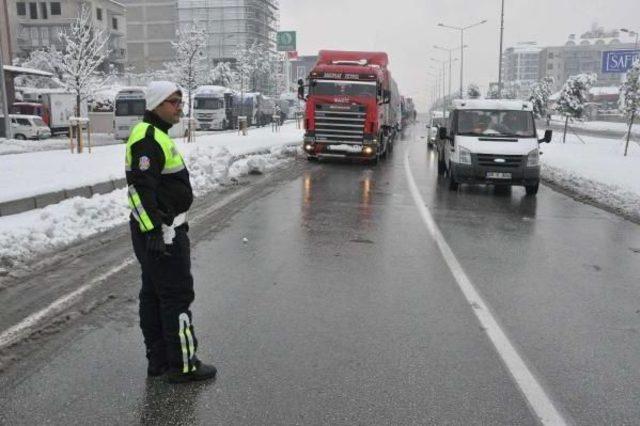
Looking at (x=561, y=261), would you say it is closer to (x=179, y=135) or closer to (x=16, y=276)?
(x=16, y=276)

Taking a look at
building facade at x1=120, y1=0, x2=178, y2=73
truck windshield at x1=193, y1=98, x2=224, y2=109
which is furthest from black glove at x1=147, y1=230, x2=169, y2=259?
building facade at x1=120, y1=0, x2=178, y2=73

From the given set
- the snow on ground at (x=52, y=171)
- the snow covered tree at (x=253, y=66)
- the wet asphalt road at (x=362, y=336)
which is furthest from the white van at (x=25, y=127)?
the snow covered tree at (x=253, y=66)

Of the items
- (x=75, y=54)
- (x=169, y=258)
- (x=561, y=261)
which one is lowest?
(x=561, y=261)

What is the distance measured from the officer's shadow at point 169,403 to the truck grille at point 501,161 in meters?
10.9

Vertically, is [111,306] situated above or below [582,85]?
below

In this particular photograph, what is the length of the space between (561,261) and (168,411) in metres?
5.72

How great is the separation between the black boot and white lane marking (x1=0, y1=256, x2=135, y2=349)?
1420 millimetres

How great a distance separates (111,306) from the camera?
560 centimetres

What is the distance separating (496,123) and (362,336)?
11086mm

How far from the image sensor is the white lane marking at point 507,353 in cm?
Result: 374

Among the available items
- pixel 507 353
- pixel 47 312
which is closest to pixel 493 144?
pixel 507 353

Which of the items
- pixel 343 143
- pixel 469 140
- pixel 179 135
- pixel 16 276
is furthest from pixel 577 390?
pixel 179 135

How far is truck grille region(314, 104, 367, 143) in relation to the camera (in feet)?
67.9

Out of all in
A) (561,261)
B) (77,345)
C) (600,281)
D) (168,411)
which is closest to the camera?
(168,411)
